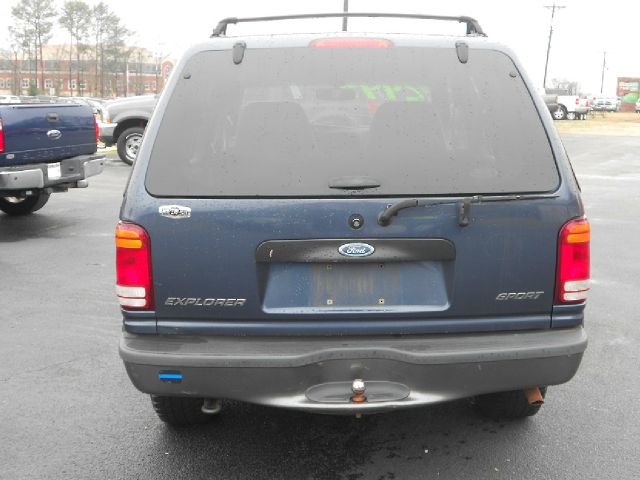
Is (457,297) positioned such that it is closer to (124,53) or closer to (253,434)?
(253,434)

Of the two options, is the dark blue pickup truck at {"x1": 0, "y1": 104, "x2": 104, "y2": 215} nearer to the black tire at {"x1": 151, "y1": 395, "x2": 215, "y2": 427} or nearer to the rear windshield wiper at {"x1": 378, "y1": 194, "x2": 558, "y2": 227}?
the black tire at {"x1": 151, "y1": 395, "x2": 215, "y2": 427}

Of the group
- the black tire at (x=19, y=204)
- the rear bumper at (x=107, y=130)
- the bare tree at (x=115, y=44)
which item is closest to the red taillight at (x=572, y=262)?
the black tire at (x=19, y=204)

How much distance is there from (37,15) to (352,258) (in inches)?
3457

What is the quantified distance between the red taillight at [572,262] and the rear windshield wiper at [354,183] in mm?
782

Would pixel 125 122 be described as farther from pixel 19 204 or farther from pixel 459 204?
pixel 459 204

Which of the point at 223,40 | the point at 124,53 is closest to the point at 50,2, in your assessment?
the point at 124,53

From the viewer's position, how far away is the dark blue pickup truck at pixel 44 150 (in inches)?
335

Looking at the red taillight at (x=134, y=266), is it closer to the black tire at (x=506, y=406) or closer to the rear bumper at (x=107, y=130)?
the black tire at (x=506, y=406)

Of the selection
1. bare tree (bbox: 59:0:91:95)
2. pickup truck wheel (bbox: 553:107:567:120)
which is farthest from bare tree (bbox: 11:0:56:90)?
pickup truck wheel (bbox: 553:107:567:120)

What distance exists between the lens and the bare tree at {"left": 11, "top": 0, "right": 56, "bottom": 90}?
7969cm

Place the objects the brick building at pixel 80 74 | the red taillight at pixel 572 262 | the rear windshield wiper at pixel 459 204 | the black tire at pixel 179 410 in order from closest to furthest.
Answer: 1. the rear windshield wiper at pixel 459 204
2. the red taillight at pixel 572 262
3. the black tire at pixel 179 410
4. the brick building at pixel 80 74

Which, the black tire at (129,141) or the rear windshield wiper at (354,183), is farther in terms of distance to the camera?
the black tire at (129,141)

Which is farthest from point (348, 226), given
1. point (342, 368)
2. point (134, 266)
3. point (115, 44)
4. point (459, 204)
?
point (115, 44)

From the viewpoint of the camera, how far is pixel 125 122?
16.4m
